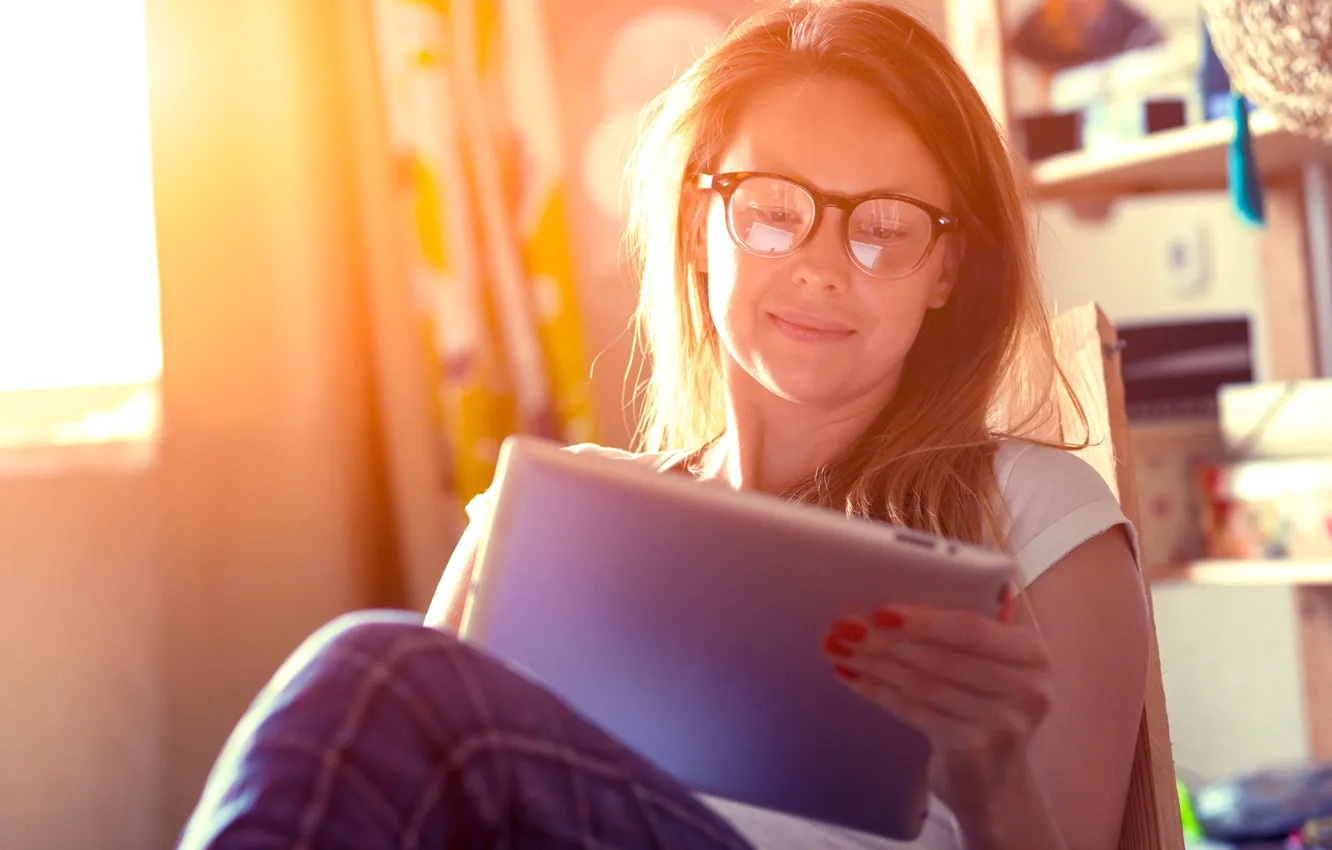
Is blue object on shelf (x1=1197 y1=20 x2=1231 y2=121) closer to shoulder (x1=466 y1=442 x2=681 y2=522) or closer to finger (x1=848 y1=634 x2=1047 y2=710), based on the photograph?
shoulder (x1=466 y1=442 x2=681 y2=522)

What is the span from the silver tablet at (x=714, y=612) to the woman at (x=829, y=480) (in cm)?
2

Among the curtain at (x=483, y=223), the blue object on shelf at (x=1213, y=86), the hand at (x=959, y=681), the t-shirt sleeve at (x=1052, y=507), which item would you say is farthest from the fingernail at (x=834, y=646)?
the curtain at (x=483, y=223)

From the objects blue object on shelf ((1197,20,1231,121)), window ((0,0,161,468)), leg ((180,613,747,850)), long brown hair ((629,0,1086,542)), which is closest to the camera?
leg ((180,613,747,850))

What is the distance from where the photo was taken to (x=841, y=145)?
3.26 ft

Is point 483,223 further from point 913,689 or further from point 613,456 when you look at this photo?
point 913,689

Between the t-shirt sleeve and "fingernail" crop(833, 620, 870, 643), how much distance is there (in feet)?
0.74

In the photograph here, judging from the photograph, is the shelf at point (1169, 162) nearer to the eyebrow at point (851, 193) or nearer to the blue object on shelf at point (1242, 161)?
the blue object on shelf at point (1242, 161)

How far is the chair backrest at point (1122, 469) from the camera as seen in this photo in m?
0.84

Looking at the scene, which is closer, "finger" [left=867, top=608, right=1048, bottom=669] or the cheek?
"finger" [left=867, top=608, right=1048, bottom=669]

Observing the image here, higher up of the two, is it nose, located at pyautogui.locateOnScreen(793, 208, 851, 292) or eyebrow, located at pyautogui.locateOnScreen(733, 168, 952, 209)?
eyebrow, located at pyautogui.locateOnScreen(733, 168, 952, 209)

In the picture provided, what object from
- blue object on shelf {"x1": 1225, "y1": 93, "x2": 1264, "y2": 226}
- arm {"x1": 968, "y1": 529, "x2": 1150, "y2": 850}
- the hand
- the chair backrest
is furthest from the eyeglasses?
blue object on shelf {"x1": 1225, "y1": 93, "x2": 1264, "y2": 226}

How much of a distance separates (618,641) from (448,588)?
387 mm

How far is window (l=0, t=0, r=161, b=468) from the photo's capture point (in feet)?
6.16

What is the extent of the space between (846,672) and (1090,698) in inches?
8.6
